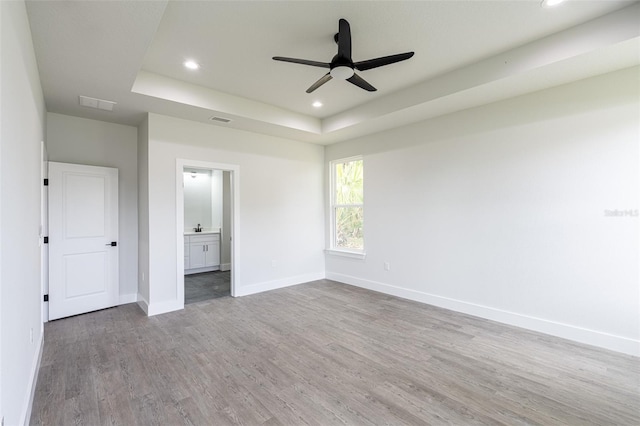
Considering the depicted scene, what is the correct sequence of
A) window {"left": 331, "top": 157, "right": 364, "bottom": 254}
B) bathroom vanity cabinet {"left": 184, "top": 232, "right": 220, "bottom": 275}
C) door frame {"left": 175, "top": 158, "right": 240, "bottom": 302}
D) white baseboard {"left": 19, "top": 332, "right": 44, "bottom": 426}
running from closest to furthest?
white baseboard {"left": 19, "top": 332, "right": 44, "bottom": 426} < door frame {"left": 175, "top": 158, "right": 240, "bottom": 302} < window {"left": 331, "top": 157, "right": 364, "bottom": 254} < bathroom vanity cabinet {"left": 184, "top": 232, "right": 220, "bottom": 275}

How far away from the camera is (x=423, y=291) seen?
15.0 ft

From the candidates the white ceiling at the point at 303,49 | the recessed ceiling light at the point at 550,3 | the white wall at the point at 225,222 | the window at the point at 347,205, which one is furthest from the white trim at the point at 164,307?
the recessed ceiling light at the point at 550,3

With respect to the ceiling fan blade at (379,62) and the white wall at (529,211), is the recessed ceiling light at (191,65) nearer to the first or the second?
the ceiling fan blade at (379,62)

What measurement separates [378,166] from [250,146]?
89.9 inches

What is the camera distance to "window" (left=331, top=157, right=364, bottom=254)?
5664 millimetres

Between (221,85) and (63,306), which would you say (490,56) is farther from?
(63,306)

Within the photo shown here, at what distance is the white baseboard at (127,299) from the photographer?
4.52 metres

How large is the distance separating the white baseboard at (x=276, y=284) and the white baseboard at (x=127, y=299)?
61.1 inches

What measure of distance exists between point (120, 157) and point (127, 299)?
2.23 meters

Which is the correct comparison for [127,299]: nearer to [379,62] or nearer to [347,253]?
[347,253]

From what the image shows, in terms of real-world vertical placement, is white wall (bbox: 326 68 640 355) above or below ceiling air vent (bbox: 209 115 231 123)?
below

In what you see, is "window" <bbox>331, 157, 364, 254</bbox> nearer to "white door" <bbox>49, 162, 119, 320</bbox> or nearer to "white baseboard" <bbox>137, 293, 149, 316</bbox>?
"white baseboard" <bbox>137, 293, 149, 316</bbox>

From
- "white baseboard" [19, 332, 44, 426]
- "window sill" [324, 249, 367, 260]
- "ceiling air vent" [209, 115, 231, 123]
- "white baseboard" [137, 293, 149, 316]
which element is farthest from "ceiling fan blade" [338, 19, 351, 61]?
"white baseboard" [137, 293, 149, 316]

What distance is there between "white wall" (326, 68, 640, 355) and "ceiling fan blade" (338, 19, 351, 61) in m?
2.38
